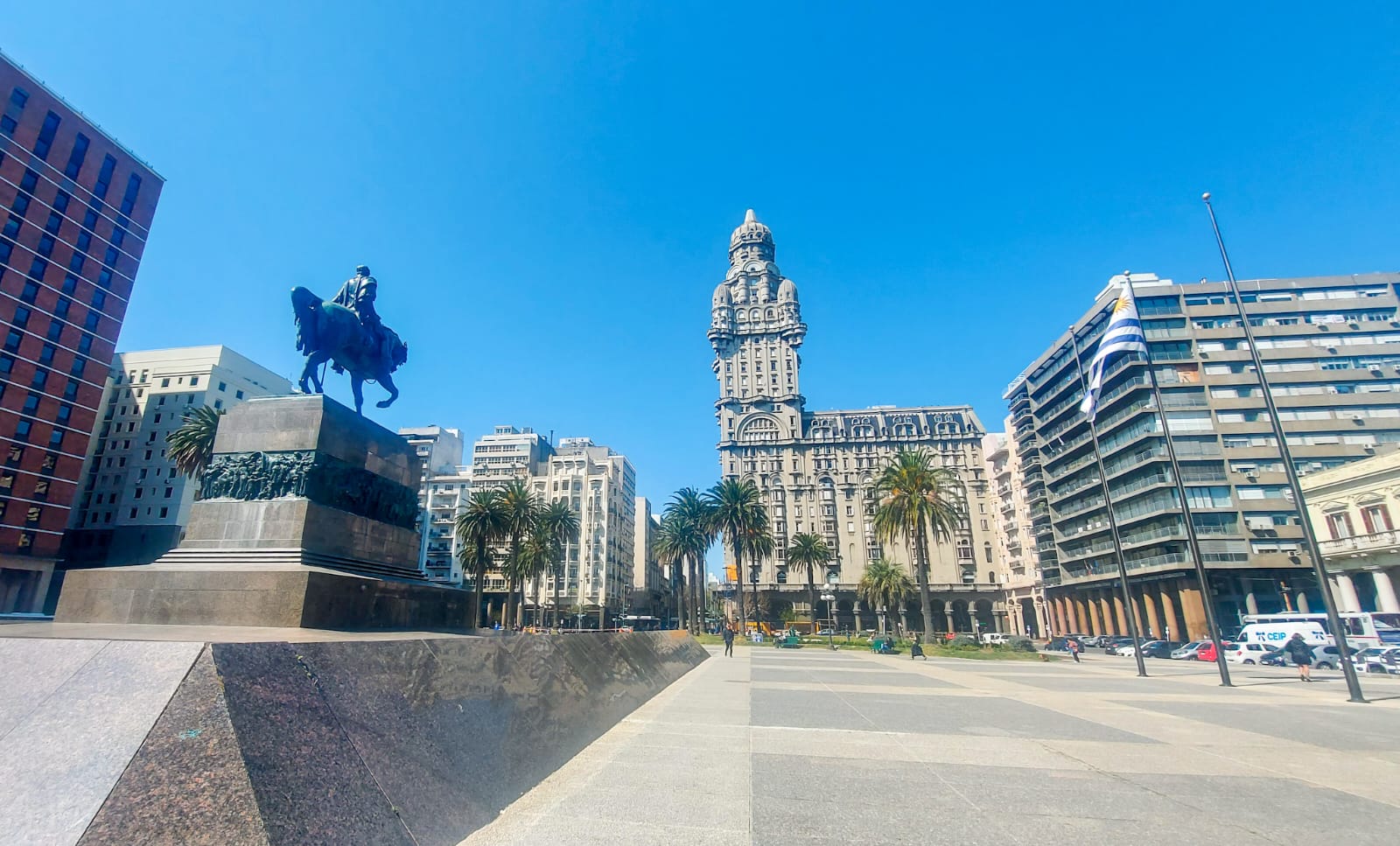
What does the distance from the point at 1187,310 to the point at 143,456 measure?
115m

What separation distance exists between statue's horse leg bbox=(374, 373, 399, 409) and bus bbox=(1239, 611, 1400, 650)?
150ft

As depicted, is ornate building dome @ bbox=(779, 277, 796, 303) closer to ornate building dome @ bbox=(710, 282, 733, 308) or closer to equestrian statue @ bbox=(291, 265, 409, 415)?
ornate building dome @ bbox=(710, 282, 733, 308)

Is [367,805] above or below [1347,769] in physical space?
above

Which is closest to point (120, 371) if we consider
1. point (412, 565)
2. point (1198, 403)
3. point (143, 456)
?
point (143, 456)

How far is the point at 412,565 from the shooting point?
514 inches

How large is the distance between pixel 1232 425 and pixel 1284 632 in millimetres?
28451

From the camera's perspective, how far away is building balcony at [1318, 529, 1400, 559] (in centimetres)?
3916

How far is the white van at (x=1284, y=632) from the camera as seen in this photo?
110ft

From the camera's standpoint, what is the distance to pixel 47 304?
50.8m

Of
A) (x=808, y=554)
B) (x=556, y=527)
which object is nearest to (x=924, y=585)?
(x=808, y=554)

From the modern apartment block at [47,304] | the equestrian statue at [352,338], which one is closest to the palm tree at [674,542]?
Answer: the modern apartment block at [47,304]

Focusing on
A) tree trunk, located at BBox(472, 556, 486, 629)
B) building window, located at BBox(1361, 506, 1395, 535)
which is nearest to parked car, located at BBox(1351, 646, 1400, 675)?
building window, located at BBox(1361, 506, 1395, 535)

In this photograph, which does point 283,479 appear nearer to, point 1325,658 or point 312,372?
point 312,372

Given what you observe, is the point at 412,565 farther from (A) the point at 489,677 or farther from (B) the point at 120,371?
(B) the point at 120,371
